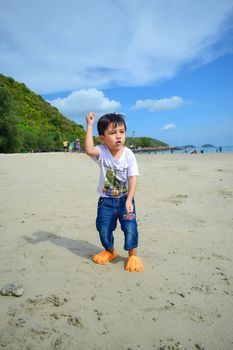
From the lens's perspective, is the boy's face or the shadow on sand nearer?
the boy's face

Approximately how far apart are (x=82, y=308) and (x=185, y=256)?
1.31 meters

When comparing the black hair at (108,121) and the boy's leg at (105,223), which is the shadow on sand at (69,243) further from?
the black hair at (108,121)

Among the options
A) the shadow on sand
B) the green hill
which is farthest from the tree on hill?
the shadow on sand

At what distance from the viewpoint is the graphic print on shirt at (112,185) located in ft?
8.92

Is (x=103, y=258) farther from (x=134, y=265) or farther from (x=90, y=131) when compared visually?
(x=90, y=131)

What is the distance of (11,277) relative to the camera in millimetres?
2377

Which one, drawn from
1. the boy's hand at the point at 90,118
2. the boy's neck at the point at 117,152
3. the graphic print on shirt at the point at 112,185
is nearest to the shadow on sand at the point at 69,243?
the graphic print on shirt at the point at 112,185

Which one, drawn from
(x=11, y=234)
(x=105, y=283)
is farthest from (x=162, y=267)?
(x=11, y=234)

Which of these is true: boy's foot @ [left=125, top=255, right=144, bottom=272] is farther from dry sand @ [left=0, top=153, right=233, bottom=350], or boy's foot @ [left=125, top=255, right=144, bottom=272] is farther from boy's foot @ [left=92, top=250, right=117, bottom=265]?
boy's foot @ [left=92, top=250, right=117, bottom=265]

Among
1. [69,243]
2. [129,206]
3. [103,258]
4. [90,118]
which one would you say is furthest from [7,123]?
[129,206]

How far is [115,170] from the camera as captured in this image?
107 inches

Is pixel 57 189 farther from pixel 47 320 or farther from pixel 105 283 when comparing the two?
pixel 47 320

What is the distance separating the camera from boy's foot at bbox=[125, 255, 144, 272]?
2531 millimetres

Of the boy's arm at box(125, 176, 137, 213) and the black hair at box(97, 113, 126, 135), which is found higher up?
the black hair at box(97, 113, 126, 135)
